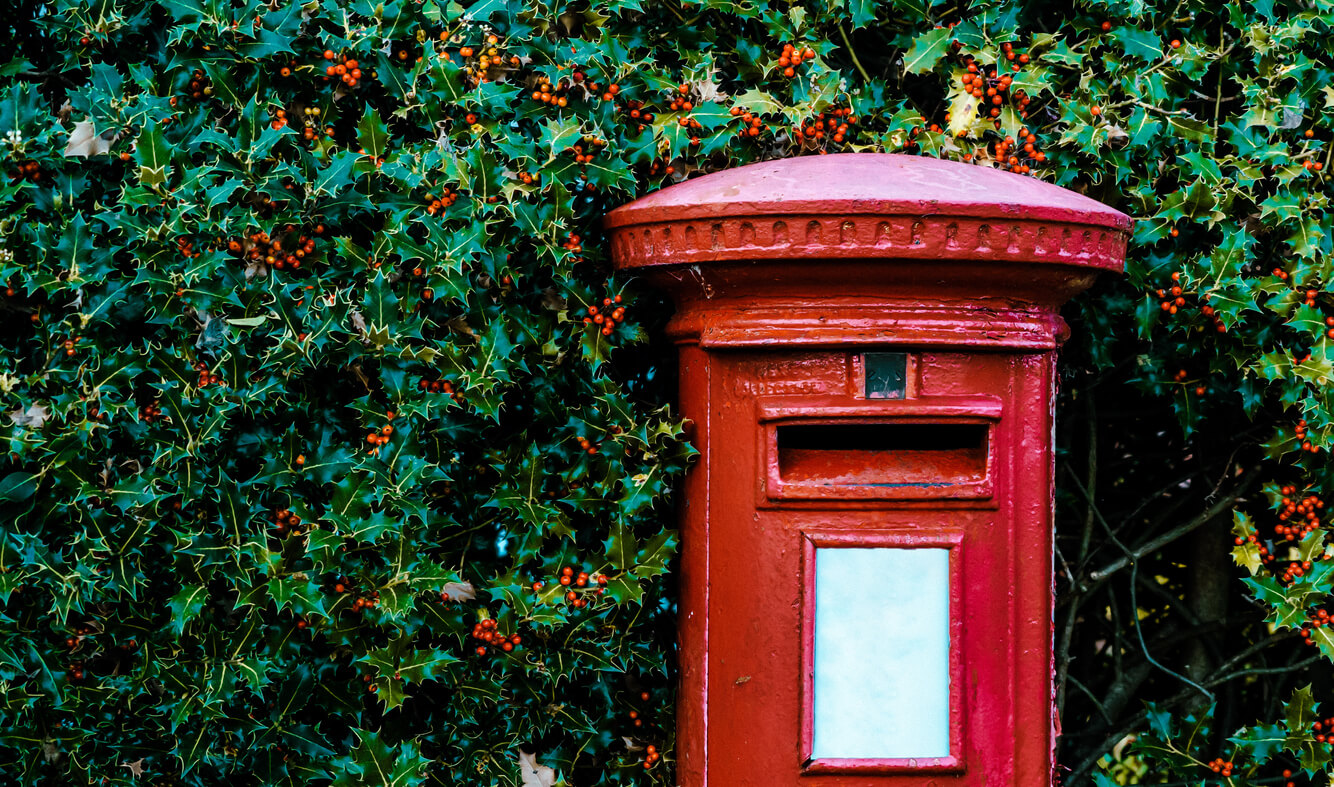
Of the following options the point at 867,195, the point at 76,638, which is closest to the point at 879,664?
the point at 867,195

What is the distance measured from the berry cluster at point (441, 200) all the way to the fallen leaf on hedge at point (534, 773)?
1.35m

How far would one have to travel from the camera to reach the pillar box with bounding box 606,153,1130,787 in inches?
83.9

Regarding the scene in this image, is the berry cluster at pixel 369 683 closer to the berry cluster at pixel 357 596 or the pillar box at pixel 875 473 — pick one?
the berry cluster at pixel 357 596

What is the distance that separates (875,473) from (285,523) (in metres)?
1.35

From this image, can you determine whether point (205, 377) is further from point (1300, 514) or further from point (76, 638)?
point (1300, 514)

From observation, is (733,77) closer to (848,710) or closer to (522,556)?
(522,556)

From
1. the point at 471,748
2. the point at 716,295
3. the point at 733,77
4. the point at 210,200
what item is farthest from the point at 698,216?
the point at 471,748

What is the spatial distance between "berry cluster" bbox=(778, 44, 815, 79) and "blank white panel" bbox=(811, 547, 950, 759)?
4.09 ft

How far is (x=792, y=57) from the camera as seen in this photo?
270 cm

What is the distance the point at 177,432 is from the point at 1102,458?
2566 millimetres

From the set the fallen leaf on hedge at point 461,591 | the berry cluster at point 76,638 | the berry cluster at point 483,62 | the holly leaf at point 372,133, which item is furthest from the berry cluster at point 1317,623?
the berry cluster at point 76,638

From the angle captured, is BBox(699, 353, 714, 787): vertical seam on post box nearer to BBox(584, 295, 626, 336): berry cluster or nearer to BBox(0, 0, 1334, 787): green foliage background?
BBox(0, 0, 1334, 787): green foliage background

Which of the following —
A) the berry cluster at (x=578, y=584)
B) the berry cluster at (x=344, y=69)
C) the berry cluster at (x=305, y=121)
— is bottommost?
the berry cluster at (x=578, y=584)

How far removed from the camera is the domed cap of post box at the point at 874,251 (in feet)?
6.73
